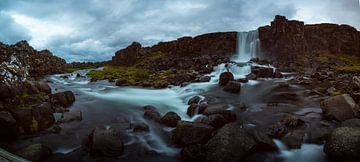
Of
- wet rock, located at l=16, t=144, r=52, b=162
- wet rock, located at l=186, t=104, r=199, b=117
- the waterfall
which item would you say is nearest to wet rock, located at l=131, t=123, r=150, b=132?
wet rock, located at l=186, t=104, r=199, b=117

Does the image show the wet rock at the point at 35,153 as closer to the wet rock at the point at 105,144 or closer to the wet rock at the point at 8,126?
the wet rock at the point at 105,144

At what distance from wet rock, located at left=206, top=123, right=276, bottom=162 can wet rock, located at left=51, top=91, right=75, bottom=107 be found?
38.9 feet

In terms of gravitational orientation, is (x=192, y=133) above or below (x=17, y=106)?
below

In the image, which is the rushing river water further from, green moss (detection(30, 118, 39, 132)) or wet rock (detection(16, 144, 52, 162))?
green moss (detection(30, 118, 39, 132))

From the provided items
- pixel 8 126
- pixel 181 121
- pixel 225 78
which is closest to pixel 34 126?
pixel 8 126

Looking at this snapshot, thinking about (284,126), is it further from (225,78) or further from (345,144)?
(225,78)

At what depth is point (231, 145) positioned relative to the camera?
1156 cm

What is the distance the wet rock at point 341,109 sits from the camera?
606 inches

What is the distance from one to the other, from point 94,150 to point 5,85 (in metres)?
6.63

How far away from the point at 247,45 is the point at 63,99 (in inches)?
2158

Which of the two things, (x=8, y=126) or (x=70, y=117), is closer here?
(x=8, y=126)

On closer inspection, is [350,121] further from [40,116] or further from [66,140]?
[40,116]

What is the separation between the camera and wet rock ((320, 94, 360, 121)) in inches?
606

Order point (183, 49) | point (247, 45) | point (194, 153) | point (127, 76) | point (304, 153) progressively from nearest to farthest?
point (194, 153) → point (304, 153) → point (127, 76) → point (247, 45) → point (183, 49)
